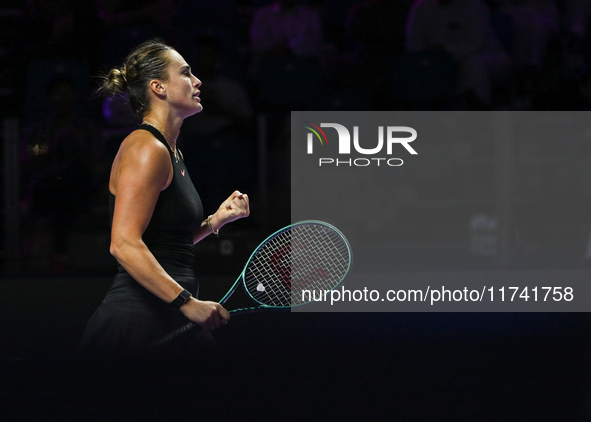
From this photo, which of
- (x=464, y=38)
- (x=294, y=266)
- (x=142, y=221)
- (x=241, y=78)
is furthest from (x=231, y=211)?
(x=464, y=38)

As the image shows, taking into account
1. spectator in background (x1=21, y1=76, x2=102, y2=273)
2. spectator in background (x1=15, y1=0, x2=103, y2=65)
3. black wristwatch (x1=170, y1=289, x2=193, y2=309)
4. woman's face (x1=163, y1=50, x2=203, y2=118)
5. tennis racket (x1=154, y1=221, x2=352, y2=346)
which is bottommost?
black wristwatch (x1=170, y1=289, x2=193, y2=309)

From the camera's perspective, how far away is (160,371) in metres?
1.11

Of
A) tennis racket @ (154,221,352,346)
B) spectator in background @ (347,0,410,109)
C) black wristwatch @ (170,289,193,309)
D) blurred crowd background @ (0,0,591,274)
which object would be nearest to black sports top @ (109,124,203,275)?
black wristwatch @ (170,289,193,309)

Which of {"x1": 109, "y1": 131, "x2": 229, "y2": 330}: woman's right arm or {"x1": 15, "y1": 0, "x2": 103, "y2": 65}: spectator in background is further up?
{"x1": 15, "y1": 0, "x2": 103, "y2": 65}: spectator in background

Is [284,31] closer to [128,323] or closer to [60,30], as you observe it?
[60,30]

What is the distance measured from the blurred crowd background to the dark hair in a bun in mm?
2343

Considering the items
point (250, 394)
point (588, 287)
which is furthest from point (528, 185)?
point (250, 394)

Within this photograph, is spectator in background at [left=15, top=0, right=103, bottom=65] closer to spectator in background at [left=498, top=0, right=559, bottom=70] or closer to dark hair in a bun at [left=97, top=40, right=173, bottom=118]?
spectator in background at [left=498, top=0, right=559, bottom=70]

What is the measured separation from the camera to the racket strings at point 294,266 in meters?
1.96

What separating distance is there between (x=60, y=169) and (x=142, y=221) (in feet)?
9.27

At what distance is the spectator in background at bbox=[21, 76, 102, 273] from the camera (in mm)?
4027

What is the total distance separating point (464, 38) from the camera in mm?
5062

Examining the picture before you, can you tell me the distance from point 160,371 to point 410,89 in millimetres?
3961

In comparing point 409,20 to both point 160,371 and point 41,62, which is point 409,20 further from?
point 160,371
